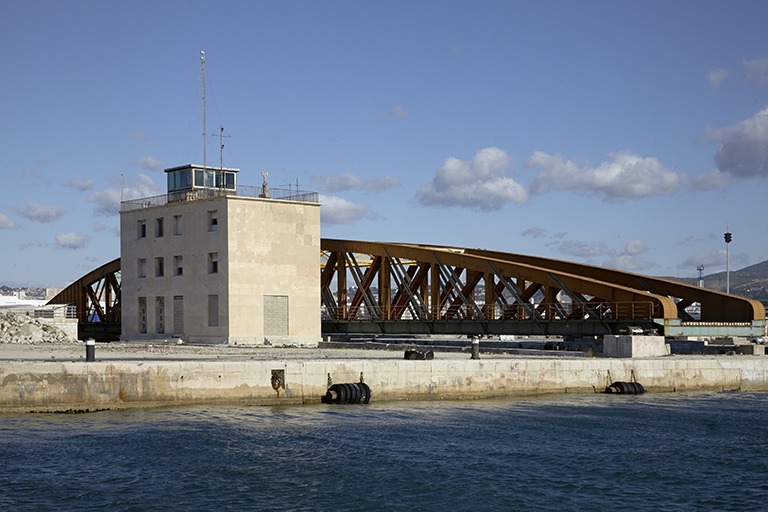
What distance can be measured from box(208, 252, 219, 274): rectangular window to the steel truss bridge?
35.3ft

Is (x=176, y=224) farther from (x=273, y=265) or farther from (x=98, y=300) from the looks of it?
(x=98, y=300)

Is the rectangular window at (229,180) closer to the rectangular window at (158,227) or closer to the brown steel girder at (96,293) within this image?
the rectangular window at (158,227)

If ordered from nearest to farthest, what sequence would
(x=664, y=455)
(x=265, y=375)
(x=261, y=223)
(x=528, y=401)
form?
(x=664, y=455), (x=265, y=375), (x=528, y=401), (x=261, y=223)

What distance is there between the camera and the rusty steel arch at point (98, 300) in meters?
70.4

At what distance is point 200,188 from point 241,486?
3863 centimetres

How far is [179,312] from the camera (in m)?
54.7

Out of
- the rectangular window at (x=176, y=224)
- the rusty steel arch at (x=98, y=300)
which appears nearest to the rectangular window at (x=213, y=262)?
the rectangular window at (x=176, y=224)

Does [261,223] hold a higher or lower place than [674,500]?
higher

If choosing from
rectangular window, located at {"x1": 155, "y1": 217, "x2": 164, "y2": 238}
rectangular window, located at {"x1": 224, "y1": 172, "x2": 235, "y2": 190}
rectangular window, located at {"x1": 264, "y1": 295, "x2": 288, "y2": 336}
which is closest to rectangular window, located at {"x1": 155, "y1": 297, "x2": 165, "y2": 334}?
rectangular window, located at {"x1": 155, "y1": 217, "x2": 164, "y2": 238}

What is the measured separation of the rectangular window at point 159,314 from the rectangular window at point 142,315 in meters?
1.54

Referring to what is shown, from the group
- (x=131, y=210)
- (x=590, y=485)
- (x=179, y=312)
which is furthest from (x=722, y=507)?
(x=131, y=210)

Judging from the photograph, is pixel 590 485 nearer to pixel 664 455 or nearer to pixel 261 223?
pixel 664 455

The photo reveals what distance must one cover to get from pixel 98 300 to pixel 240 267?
1231 inches

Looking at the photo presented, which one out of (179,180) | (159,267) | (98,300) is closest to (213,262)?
(159,267)
